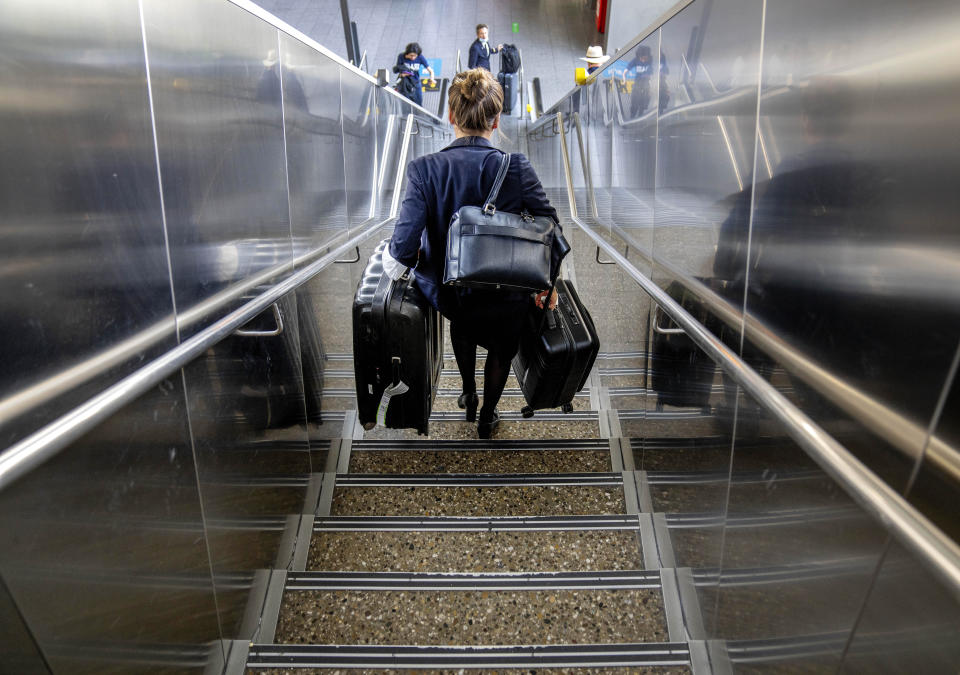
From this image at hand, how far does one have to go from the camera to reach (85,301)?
1.08 meters

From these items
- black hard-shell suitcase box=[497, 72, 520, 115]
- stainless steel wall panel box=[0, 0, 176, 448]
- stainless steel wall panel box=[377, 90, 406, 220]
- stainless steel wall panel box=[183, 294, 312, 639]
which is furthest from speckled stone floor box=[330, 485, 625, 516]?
black hard-shell suitcase box=[497, 72, 520, 115]

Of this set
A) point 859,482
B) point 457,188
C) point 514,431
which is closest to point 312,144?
point 457,188

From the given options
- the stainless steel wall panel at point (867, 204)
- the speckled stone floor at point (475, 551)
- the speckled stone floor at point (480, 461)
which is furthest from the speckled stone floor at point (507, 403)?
the stainless steel wall panel at point (867, 204)

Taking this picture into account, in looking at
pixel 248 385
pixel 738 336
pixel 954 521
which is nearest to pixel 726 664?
pixel 738 336

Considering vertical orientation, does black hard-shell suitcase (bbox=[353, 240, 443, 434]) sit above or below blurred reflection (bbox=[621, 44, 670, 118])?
below

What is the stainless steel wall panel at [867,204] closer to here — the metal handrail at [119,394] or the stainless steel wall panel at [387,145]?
the metal handrail at [119,394]

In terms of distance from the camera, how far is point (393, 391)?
2.82 metres

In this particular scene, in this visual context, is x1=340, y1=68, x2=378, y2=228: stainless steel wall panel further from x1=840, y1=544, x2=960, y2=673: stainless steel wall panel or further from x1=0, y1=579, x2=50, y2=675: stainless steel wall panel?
x1=840, y1=544, x2=960, y2=673: stainless steel wall panel

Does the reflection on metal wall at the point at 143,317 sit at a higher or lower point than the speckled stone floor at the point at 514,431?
higher

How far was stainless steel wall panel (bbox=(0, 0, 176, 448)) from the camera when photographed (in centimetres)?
91

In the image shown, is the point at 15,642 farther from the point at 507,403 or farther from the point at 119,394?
the point at 507,403

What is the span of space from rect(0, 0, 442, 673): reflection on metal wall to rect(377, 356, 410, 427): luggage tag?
508 millimetres

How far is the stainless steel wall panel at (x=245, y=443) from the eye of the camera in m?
1.66

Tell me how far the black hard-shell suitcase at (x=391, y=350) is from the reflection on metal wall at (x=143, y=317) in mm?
396
